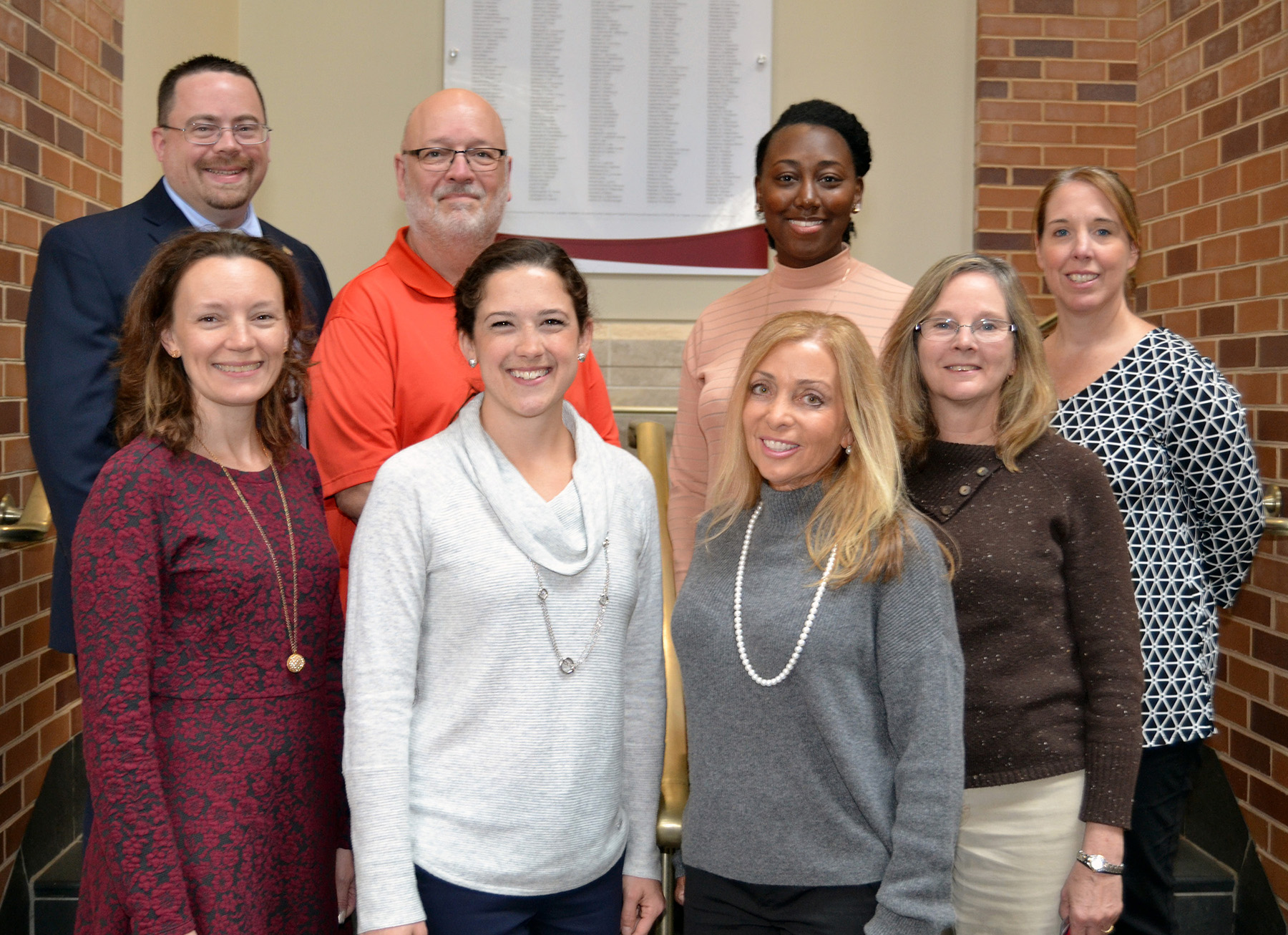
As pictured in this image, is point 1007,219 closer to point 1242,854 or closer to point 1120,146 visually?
point 1120,146

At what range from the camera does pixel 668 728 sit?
2043 millimetres

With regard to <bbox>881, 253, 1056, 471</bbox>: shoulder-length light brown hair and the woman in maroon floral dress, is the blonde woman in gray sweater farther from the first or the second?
<bbox>881, 253, 1056, 471</bbox>: shoulder-length light brown hair

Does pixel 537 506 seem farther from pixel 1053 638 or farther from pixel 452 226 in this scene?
pixel 452 226

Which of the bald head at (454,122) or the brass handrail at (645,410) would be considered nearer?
the bald head at (454,122)

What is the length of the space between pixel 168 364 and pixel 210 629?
1.48ft

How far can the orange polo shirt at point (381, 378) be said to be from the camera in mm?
2125

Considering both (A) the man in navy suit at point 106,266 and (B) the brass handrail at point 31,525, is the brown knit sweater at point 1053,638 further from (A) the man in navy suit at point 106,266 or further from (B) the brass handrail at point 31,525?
(B) the brass handrail at point 31,525

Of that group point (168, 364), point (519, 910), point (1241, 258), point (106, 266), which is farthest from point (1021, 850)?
point (106, 266)

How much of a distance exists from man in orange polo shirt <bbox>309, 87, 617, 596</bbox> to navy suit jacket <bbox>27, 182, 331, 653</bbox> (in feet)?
0.53

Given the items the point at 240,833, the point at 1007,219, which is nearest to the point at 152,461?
the point at 240,833

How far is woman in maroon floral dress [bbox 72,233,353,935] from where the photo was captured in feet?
4.88

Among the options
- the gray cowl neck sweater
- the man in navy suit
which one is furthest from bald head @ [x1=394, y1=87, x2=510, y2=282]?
the gray cowl neck sweater

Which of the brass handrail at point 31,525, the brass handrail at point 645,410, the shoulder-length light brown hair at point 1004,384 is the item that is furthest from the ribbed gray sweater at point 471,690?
the brass handrail at point 645,410

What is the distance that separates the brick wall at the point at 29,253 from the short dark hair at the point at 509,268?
1.45 metres
